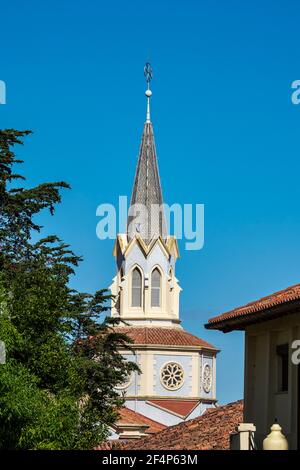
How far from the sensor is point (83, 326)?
56031 mm

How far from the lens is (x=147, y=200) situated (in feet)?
318

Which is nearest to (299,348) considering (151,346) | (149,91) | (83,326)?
(83,326)

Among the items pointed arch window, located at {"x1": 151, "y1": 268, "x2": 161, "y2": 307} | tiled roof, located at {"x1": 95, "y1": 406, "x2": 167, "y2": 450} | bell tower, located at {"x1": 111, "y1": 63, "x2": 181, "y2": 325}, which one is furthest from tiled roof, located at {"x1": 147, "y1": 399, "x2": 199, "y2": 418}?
pointed arch window, located at {"x1": 151, "y1": 268, "x2": 161, "y2": 307}

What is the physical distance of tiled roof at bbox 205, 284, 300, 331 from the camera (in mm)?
26172

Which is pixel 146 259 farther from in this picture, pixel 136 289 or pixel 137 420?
pixel 137 420

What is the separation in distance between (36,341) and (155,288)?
61518 millimetres

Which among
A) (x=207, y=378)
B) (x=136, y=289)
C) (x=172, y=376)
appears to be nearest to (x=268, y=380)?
(x=172, y=376)

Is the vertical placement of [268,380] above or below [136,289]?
below

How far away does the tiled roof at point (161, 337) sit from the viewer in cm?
9335

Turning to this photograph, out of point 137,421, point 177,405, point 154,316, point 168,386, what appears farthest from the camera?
point 154,316

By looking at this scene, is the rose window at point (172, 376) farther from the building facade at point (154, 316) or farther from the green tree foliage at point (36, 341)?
the green tree foliage at point (36, 341)

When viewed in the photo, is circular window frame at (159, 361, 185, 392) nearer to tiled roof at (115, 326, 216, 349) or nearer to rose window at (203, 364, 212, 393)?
tiled roof at (115, 326, 216, 349)

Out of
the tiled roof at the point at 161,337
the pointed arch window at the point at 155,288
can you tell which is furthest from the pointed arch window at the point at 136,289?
the tiled roof at the point at 161,337

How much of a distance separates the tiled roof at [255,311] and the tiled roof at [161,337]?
208 feet
